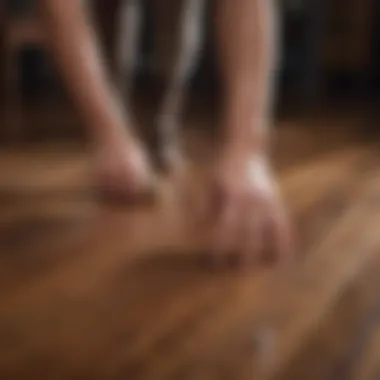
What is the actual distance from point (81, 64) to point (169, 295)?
49 centimetres

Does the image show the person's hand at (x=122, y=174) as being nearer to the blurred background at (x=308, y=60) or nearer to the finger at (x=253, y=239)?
the finger at (x=253, y=239)

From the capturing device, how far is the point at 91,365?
0.64 m

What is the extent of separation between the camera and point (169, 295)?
81 centimetres

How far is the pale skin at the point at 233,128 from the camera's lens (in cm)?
93

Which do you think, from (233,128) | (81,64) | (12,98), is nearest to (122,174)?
(81,64)

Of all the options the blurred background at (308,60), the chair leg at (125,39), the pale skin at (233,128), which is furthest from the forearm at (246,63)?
the blurred background at (308,60)

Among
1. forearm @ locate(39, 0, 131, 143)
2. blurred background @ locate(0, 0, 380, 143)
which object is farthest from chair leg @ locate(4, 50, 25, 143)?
forearm @ locate(39, 0, 131, 143)

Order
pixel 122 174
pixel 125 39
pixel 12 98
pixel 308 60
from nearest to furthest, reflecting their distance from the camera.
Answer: pixel 122 174 < pixel 125 39 < pixel 12 98 < pixel 308 60

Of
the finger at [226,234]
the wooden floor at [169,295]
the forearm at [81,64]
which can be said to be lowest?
the wooden floor at [169,295]

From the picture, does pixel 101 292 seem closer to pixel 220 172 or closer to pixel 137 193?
pixel 220 172

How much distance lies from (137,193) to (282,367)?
0.59 m

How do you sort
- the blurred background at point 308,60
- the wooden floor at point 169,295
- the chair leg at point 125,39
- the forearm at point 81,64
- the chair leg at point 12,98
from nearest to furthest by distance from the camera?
1. the wooden floor at point 169,295
2. the forearm at point 81,64
3. the chair leg at point 125,39
4. the chair leg at point 12,98
5. the blurred background at point 308,60

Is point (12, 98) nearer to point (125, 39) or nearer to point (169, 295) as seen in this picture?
point (125, 39)

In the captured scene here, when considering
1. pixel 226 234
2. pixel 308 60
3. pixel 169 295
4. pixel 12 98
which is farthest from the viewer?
pixel 308 60
